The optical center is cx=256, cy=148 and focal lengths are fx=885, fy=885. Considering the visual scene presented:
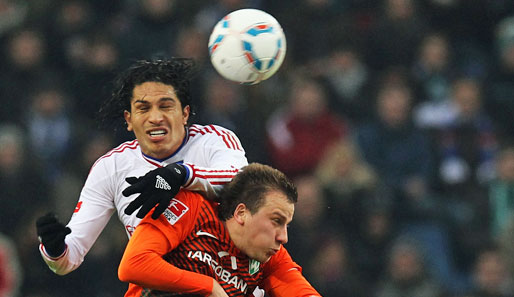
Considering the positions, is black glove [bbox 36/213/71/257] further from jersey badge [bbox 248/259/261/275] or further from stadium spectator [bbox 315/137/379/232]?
stadium spectator [bbox 315/137/379/232]

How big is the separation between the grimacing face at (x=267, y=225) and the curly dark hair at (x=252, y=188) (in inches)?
0.9

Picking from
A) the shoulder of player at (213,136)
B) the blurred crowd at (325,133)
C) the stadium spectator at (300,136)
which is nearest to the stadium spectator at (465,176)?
the blurred crowd at (325,133)

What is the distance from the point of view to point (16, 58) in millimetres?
8062

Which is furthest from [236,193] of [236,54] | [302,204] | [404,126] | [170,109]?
[404,126]

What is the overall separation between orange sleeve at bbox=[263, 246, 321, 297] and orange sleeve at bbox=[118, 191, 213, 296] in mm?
409

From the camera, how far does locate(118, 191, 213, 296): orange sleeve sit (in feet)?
11.9

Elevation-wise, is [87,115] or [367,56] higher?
[367,56]

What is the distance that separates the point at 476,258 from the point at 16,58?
4.50 meters

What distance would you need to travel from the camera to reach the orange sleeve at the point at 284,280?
13.0 ft

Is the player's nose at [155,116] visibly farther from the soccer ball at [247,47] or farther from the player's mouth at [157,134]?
the soccer ball at [247,47]

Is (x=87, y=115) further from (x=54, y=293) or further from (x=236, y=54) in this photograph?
(x=236, y=54)

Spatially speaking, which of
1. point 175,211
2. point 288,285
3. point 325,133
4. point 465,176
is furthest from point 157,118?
point 465,176

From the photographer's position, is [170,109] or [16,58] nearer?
[170,109]

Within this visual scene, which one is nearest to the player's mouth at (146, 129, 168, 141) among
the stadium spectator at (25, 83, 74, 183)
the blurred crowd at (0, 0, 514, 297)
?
the blurred crowd at (0, 0, 514, 297)
